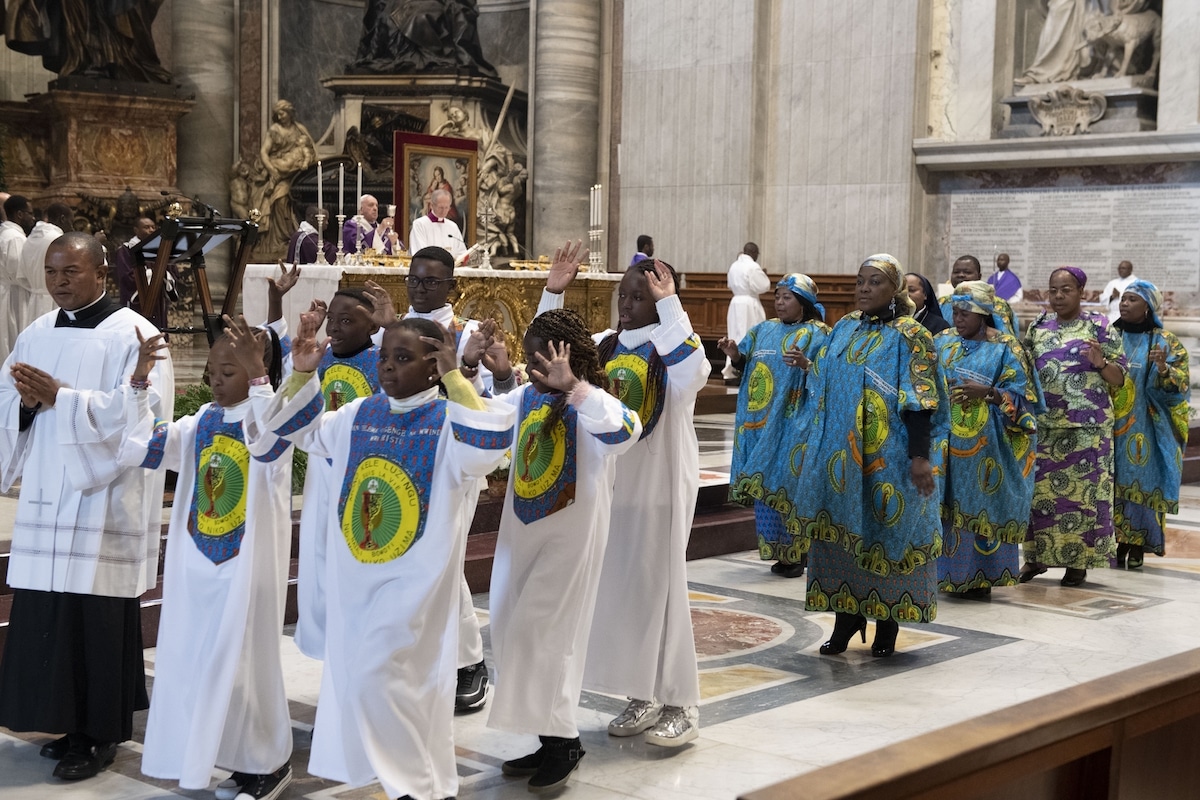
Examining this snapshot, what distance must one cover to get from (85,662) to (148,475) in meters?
0.59

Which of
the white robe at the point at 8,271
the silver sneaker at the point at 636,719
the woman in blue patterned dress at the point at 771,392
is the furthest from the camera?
the white robe at the point at 8,271

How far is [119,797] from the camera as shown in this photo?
422 cm

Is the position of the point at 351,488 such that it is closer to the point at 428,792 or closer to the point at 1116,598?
the point at 428,792

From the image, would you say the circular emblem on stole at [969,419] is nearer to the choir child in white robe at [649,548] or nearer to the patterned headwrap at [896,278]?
the patterned headwrap at [896,278]

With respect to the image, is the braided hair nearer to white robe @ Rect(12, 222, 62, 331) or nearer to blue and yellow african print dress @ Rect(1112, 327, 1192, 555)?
blue and yellow african print dress @ Rect(1112, 327, 1192, 555)

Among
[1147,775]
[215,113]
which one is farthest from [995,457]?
[215,113]

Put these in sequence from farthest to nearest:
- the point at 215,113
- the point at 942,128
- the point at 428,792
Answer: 1. the point at 215,113
2. the point at 942,128
3. the point at 428,792

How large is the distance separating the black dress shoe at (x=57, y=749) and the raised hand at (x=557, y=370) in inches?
73.6

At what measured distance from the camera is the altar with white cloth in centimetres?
1008

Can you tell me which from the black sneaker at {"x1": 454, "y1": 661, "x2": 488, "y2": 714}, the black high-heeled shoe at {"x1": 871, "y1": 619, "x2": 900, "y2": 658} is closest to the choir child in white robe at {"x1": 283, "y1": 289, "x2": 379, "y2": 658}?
the black sneaker at {"x1": 454, "y1": 661, "x2": 488, "y2": 714}

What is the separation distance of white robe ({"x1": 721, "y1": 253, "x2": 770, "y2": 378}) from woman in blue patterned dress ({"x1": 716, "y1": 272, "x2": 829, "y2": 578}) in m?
8.20

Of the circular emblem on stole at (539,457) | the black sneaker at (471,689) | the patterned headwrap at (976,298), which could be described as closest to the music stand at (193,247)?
the black sneaker at (471,689)

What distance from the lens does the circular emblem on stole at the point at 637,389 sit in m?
4.74

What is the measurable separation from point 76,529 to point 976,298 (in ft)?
14.5
